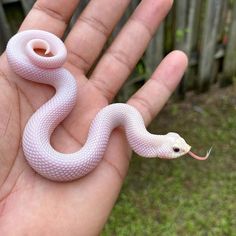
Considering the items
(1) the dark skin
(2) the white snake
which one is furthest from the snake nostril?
(1) the dark skin

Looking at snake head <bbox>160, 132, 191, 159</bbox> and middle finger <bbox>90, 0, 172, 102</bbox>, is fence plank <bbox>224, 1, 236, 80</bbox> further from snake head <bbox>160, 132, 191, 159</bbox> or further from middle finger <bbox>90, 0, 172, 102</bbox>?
snake head <bbox>160, 132, 191, 159</bbox>

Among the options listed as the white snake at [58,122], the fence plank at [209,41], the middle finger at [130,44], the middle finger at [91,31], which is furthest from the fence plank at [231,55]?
the white snake at [58,122]

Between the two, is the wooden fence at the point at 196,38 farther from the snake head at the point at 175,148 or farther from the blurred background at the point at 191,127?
the snake head at the point at 175,148

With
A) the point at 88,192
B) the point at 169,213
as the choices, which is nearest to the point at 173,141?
the point at 88,192

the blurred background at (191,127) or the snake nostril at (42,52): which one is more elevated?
the snake nostril at (42,52)

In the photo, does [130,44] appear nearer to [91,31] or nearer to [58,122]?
[91,31]

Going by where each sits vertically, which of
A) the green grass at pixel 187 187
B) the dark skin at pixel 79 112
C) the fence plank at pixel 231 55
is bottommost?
the green grass at pixel 187 187

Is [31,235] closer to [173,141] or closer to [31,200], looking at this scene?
[31,200]
